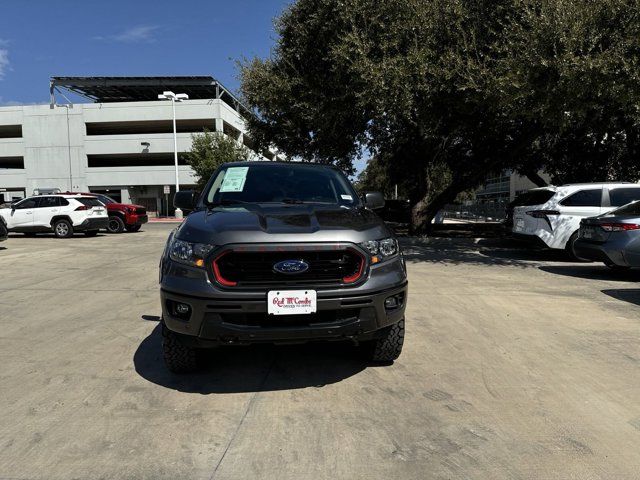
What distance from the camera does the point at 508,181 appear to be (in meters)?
86.2

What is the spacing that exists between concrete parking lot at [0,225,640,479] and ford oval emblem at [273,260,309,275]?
952mm

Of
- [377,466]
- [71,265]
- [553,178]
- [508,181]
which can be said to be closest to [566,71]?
[377,466]

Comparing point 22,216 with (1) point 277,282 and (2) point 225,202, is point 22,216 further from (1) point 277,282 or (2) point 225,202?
(1) point 277,282

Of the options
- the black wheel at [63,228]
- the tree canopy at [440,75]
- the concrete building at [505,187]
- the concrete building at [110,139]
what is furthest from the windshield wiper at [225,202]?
the concrete building at [505,187]

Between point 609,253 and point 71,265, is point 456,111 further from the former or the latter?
point 71,265

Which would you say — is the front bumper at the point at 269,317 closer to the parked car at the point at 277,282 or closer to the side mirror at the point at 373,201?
the parked car at the point at 277,282

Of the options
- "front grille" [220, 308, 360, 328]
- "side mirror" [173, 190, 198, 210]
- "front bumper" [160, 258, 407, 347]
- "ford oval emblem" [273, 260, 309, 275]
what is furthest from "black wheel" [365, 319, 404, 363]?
"side mirror" [173, 190, 198, 210]

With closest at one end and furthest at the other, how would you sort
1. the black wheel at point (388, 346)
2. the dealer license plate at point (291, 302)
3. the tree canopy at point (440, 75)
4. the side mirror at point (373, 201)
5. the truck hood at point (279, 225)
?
1. the dealer license plate at point (291, 302)
2. the truck hood at point (279, 225)
3. the black wheel at point (388, 346)
4. the side mirror at point (373, 201)
5. the tree canopy at point (440, 75)

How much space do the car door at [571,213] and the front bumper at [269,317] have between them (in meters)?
8.20

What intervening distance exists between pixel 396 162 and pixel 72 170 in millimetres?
35246

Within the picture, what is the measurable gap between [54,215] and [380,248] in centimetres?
1643

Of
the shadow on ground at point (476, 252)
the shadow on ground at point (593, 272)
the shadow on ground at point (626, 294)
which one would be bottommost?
the shadow on ground at point (626, 294)

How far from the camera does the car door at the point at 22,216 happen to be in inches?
652

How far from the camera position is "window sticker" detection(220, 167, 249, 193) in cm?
456
